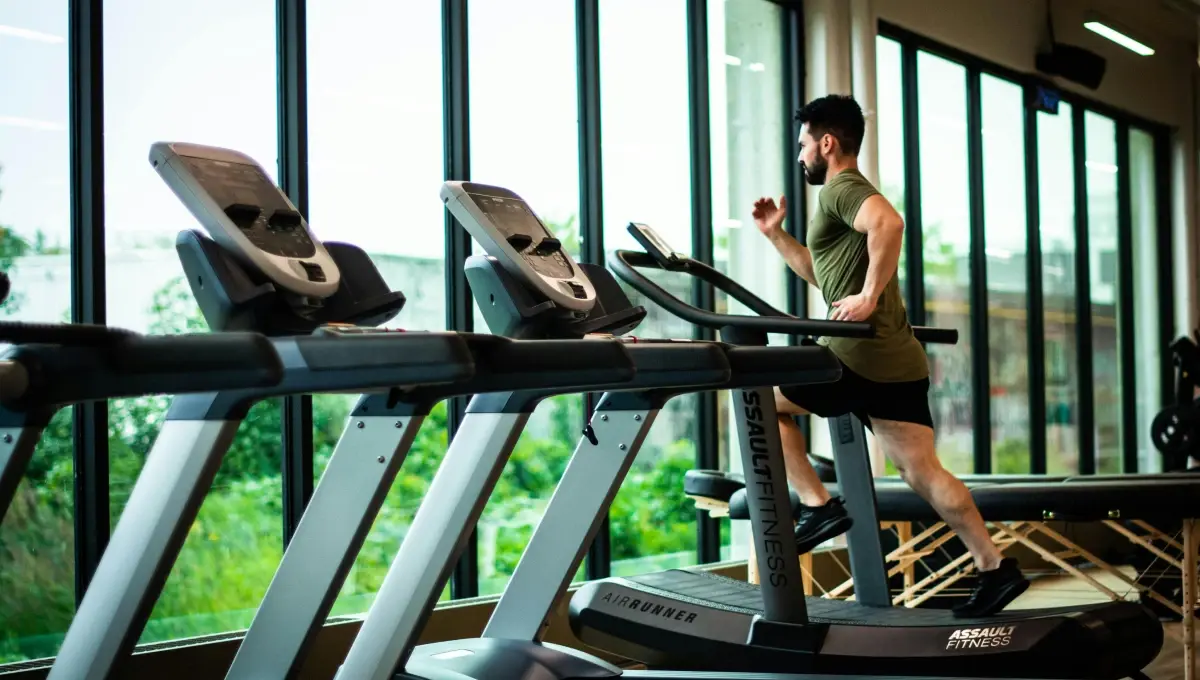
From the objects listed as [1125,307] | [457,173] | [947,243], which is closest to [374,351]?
[457,173]

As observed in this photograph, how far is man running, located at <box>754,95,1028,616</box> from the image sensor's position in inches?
130

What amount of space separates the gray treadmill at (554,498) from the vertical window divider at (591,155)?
1740mm

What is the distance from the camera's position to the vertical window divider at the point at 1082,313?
27.4 ft

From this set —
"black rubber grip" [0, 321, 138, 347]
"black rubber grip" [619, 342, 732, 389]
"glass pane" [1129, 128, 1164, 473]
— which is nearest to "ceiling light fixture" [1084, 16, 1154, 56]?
"glass pane" [1129, 128, 1164, 473]

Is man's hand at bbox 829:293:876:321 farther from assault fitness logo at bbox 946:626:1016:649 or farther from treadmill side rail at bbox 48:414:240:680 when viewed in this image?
treadmill side rail at bbox 48:414:240:680

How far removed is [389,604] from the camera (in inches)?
101

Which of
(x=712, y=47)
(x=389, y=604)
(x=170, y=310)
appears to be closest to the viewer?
(x=389, y=604)

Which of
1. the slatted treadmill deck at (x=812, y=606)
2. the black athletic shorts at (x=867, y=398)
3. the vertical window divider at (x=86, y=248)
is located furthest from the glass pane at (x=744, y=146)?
the vertical window divider at (x=86, y=248)

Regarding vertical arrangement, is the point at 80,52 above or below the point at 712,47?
below

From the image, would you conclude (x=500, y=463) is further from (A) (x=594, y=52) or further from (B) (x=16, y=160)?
(A) (x=594, y=52)

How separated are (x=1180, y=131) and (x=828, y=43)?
4618 mm

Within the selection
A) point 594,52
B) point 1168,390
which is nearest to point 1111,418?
point 1168,390

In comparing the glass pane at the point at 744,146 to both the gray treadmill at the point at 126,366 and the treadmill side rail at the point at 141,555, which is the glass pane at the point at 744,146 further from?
the gray treadmill at the point at 126,366

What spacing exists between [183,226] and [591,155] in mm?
1707
